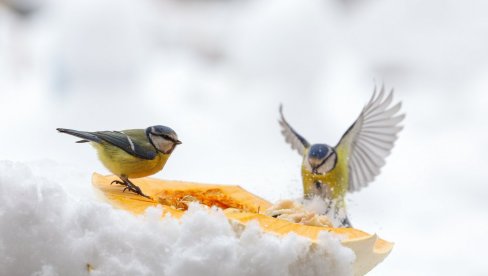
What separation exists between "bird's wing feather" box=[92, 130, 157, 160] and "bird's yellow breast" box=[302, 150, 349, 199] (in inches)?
20.6

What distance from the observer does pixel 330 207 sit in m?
1.45

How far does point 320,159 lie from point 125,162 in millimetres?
536

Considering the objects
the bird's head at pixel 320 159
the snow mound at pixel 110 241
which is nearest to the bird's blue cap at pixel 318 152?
the bird's head at pixel 320 159

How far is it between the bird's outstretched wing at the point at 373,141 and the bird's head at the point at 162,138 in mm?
660

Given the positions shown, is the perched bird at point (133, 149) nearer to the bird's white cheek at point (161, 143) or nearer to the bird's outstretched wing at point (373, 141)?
the bird's white cheek at point (161, 143)

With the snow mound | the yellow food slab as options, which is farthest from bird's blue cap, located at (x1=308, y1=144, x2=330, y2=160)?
the snow mound

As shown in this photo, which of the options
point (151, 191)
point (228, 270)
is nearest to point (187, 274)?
point (228, 270)

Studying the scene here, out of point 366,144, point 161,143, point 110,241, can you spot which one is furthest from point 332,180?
point 110,241

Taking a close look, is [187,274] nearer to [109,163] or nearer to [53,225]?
[53,225]

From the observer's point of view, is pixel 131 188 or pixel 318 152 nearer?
pixel 131 188

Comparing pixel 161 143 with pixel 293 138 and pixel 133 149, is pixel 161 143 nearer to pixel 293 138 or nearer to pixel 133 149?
pixel 133 149

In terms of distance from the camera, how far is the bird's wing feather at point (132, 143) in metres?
0.99

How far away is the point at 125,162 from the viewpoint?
99 cm

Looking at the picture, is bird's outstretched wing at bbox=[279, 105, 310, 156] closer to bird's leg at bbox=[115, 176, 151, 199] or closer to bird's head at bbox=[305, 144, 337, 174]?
bird's head at bbox=[305, 144, 337, 174]
